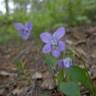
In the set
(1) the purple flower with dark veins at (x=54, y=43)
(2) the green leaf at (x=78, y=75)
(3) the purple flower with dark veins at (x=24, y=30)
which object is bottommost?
(2) the green leaf at (x=78, y=75)

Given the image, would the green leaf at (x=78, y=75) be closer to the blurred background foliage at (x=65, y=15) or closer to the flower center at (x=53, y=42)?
the flower center at (x=53, y=42)

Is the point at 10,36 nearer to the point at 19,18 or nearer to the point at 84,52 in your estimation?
the point at 19,18

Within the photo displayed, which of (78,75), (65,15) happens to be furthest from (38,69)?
(65,15)

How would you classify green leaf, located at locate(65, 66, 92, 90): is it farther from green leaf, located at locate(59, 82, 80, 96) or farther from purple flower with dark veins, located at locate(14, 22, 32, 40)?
purple flower with dark veins, located at locate(14, 22, 32, 40)

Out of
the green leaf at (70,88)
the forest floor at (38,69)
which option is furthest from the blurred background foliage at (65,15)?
the green leaf at (70,88)

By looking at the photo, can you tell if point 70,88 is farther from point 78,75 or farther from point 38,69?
point 38,69

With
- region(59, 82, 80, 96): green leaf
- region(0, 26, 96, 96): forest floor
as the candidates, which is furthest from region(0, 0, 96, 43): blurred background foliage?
region(59, 82, 80, 96): green leaf
